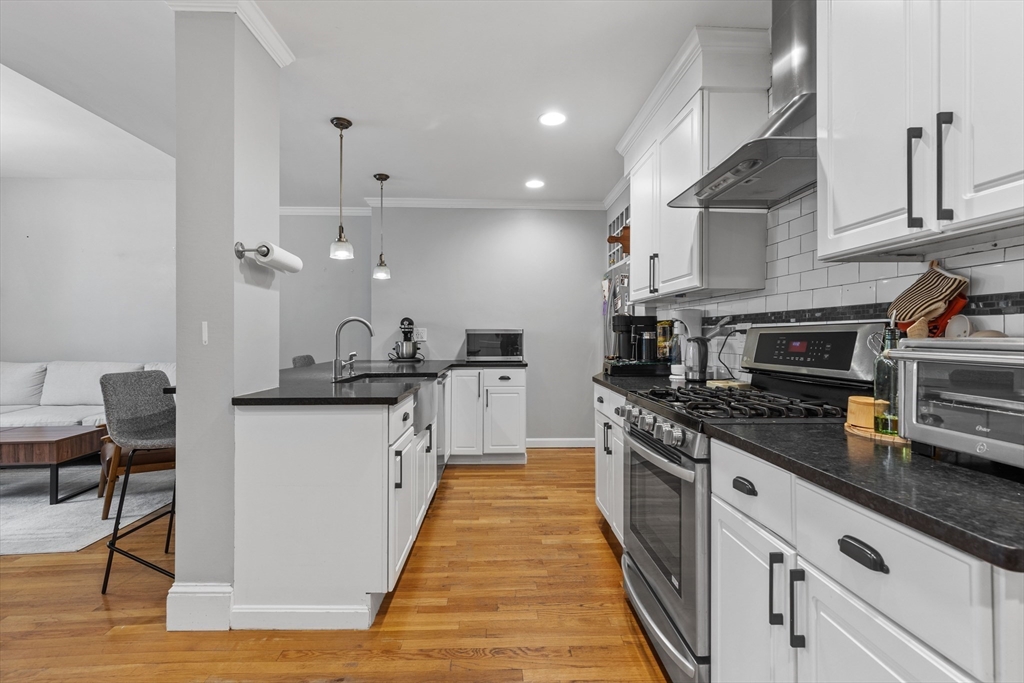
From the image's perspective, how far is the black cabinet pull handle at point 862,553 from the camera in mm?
804

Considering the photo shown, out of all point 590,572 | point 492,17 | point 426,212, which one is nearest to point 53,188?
point 426,212

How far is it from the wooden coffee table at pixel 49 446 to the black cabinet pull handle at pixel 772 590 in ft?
13.4

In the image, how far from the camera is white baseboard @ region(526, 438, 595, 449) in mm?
5102

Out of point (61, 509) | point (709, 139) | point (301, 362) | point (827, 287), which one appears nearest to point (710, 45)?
point (709, 139)

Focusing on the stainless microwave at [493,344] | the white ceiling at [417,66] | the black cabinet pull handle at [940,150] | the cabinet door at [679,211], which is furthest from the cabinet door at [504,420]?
the black cabinet pull handle at [940,150]

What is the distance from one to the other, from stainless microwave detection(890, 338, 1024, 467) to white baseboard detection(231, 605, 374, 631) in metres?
1.96

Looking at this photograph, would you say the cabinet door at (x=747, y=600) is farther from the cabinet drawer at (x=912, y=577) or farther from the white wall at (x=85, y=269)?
the white wall at (x=85, y=269)

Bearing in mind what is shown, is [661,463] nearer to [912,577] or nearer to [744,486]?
[744,486]

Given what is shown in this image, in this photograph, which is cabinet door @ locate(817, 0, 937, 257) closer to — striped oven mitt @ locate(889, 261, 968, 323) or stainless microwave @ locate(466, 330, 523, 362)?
striped oven mitt @ locate(889, 261, 968, 323)

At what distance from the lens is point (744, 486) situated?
1232 mm

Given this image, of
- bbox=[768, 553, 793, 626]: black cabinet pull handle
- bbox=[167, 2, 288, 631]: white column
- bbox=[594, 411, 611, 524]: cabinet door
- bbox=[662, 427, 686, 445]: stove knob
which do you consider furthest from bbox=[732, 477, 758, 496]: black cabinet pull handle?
bbox=[167, 2, 288, 631]: white column

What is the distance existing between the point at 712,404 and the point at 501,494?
233 cm

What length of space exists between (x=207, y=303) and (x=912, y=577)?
7.40 ft

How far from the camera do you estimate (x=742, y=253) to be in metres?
2.28
